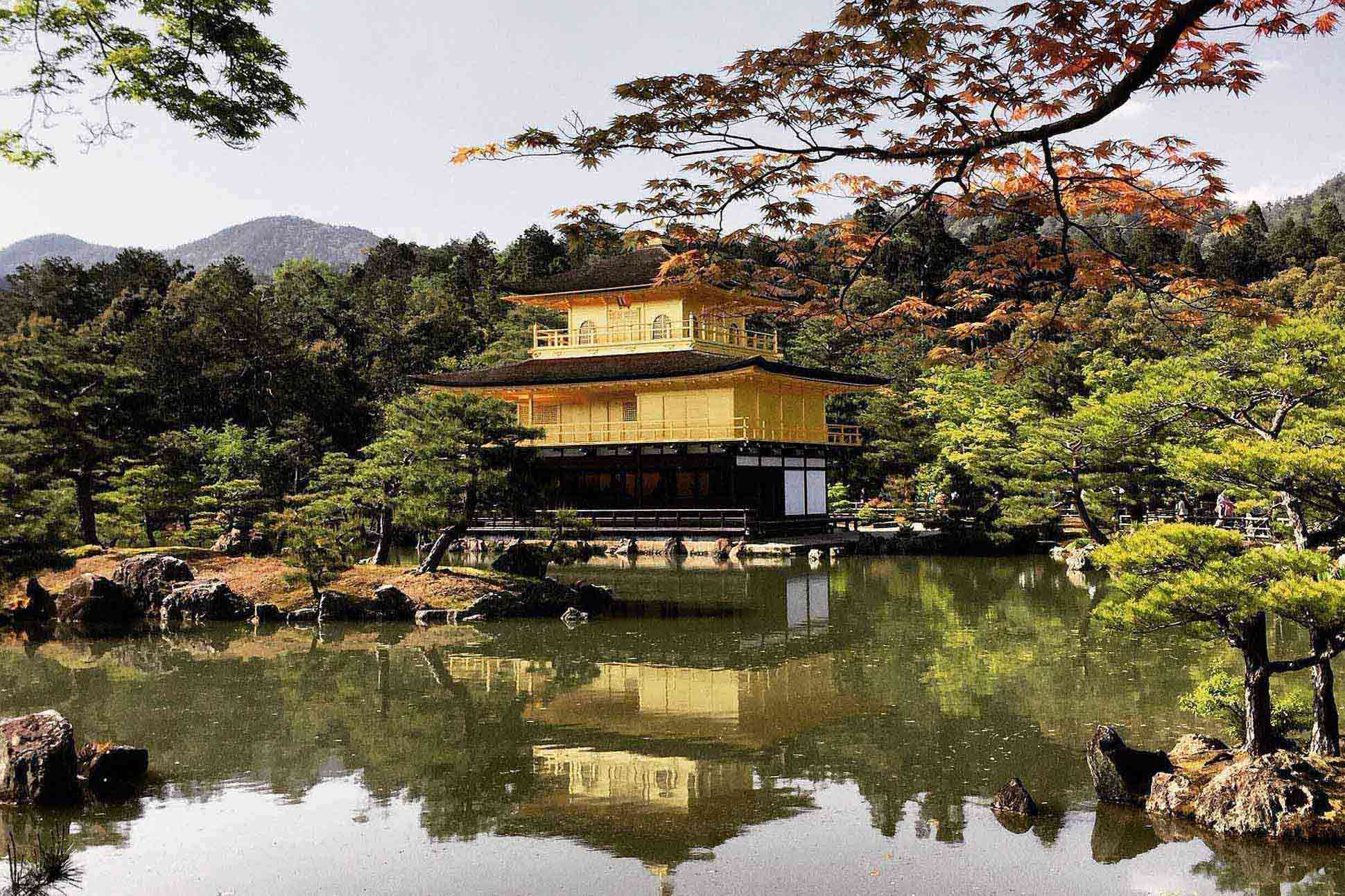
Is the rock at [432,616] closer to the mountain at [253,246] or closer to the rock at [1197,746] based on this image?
the rock at [1197,746]

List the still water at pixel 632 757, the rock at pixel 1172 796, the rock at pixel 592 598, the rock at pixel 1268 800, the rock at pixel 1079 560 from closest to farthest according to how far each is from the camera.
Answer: the still water at pixel 632 757, the rock at pixel 1268 800, the rock at pixel 1172 796, the rock at pixel 592 598, the rock at pixel 1079 560

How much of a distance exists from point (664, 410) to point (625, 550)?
14.7ft

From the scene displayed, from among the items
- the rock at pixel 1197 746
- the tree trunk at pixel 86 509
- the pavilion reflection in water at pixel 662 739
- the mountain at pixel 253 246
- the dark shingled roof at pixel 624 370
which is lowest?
the pavilion reflection in water at pixel 662 739

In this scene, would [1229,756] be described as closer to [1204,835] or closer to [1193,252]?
[1204,835]

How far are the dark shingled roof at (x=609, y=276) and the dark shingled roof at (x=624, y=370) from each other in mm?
2021

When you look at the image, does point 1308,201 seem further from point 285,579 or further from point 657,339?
point 285,579

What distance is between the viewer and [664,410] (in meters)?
28.7

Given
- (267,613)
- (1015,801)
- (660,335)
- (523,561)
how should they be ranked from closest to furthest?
(1015,801) → (267,613) → (523,561) → (660,335)

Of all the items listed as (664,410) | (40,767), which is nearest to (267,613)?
(40,767)

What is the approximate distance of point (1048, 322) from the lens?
16.3 ft

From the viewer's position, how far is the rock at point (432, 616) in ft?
50.5

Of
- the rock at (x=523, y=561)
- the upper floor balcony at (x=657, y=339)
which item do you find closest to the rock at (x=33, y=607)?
the rock at (x=523, y=561)

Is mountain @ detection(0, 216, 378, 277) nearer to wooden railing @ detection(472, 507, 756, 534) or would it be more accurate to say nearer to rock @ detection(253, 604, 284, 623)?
wooden railing @ detection(472, 507, 756, 534)

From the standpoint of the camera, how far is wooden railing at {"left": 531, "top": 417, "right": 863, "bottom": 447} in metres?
27.4
